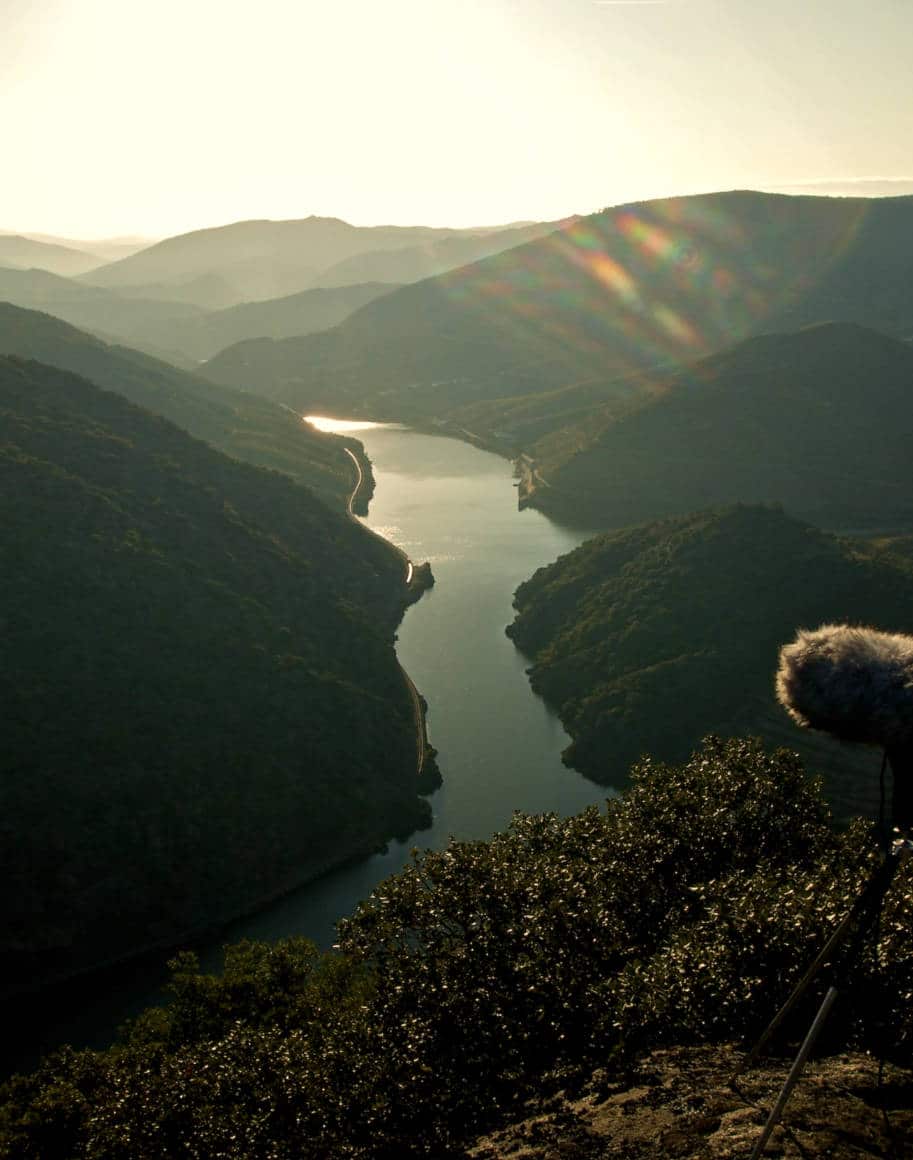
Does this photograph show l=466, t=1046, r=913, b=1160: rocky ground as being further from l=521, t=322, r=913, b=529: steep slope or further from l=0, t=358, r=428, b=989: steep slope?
l=521, t=322, r=913, b=529: steep slope

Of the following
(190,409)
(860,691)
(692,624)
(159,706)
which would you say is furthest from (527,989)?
(190,409)

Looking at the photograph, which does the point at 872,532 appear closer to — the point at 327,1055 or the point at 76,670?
the point at 76,670

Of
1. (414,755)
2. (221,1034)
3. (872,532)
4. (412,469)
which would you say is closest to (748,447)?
(872,532)

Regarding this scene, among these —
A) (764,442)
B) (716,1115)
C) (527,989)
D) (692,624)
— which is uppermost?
(764,442)

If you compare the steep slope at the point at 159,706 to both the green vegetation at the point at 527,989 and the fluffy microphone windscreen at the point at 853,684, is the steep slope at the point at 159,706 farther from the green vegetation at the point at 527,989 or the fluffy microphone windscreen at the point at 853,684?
the fluffy microphone windscreen at the point at 853,684

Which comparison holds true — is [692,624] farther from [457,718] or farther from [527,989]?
[527,989]

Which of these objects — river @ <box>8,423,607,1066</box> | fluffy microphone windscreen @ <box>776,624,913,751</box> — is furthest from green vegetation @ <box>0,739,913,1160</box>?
river @ <box>8,423,607,1066</box>
